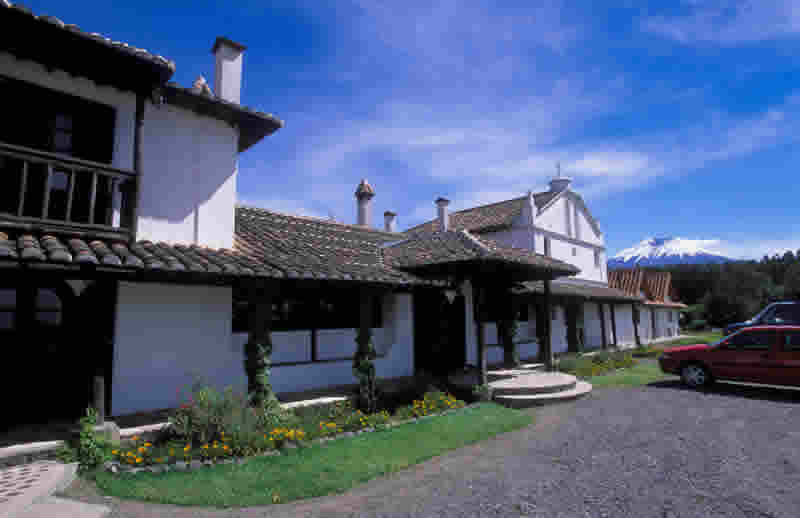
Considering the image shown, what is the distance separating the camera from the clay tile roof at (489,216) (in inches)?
852

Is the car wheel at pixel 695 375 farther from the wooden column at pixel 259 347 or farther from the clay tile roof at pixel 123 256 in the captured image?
the clay tile roof at pixel 123 256

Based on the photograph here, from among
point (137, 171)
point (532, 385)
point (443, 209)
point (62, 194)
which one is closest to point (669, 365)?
point (532, 385)

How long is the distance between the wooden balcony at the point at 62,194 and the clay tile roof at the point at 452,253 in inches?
273

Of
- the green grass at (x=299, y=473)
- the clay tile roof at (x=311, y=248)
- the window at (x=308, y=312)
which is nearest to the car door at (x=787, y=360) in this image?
the green grass at (x=299, y=473)

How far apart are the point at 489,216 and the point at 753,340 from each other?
1327 cm

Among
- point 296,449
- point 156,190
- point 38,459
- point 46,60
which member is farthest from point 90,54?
point 296,449

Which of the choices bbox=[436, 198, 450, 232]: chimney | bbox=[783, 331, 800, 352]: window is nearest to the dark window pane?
bbox=[436, 198, 450, 232]: chimney

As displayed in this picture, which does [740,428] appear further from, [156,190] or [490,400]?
[156,190]

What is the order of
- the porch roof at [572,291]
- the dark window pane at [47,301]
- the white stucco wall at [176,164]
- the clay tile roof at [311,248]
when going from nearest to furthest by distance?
the dark window pane at [47,301] → the white stucco wall at [176,164] → the clay tile roof at [311,248] → the porch roof at [572,291]

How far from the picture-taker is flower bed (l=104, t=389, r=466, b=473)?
6.28 metres

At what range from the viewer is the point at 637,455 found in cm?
685

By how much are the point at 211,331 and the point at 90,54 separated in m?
5.55

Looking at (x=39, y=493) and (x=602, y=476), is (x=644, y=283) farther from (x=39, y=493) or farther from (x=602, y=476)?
(x=39, y=493)

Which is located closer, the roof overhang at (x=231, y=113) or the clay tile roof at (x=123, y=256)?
the clay tile roof at (x=123, y=256)
